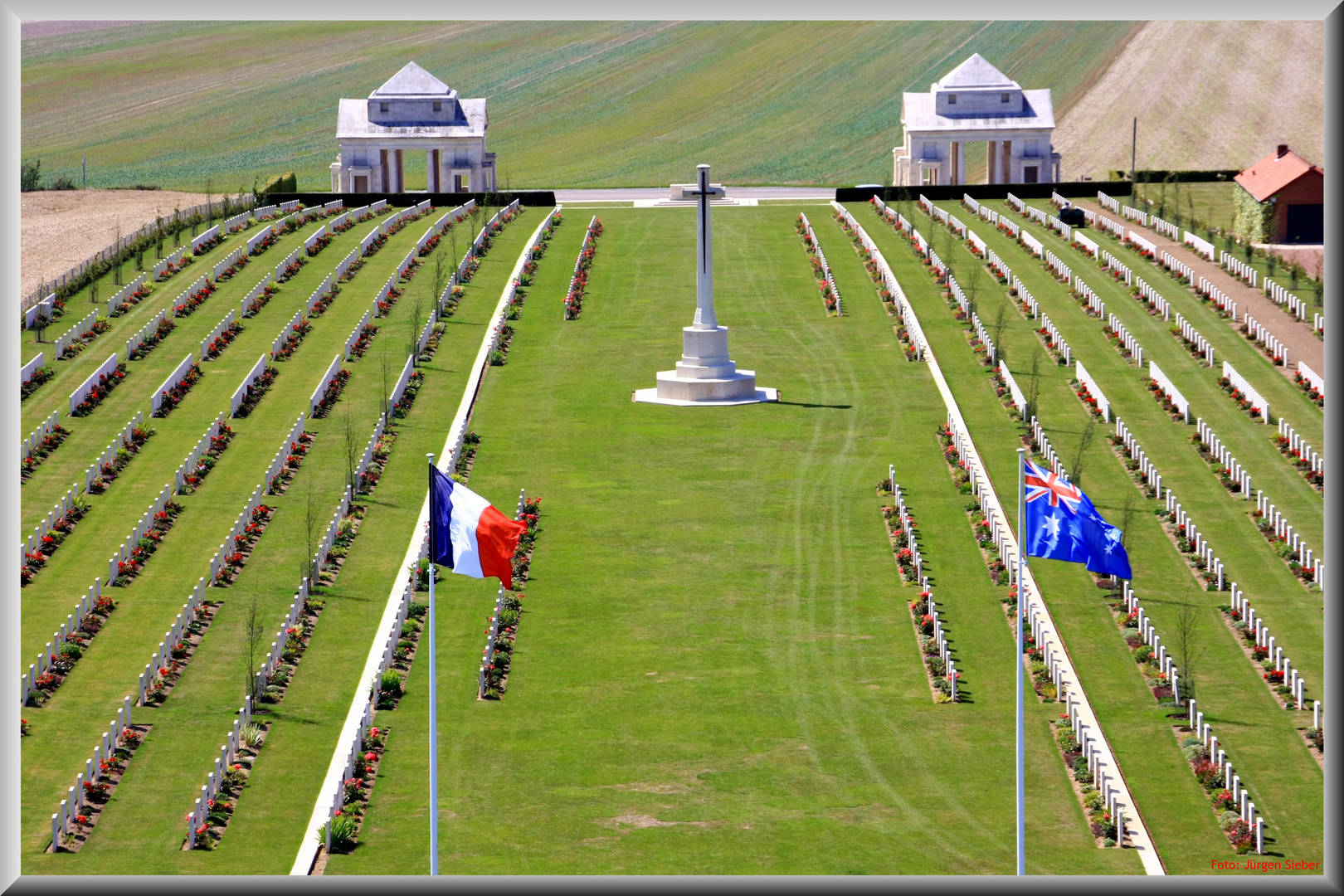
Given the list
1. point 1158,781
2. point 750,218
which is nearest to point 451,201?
point 750,218

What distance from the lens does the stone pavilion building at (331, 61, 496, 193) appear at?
118m

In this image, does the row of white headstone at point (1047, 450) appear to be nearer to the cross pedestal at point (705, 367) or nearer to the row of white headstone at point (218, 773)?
the cross pedestal at point (705, 367)

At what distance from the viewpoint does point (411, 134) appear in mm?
118875

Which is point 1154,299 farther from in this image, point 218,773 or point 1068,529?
point 218,773

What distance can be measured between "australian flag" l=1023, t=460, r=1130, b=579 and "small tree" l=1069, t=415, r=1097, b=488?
2121 centimetres

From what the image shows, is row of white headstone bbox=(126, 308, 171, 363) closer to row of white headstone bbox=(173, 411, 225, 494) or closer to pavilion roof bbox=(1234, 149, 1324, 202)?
row of white headstone bbox=(173, 411, 225, 494)

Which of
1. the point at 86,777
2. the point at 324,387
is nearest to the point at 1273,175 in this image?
the point at 324,387

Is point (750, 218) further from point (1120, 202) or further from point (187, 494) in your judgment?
point (187, 494)

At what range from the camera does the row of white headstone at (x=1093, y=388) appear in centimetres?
5756

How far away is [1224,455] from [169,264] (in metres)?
47.0

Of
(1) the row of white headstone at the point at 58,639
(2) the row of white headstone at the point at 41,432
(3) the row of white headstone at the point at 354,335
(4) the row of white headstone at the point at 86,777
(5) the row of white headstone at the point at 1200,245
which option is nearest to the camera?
(4) the row of white headstone at the point at 86,777

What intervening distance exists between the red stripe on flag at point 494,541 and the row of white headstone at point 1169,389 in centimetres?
3350

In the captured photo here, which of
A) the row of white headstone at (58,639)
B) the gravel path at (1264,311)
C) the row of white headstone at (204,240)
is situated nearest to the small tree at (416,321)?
the row of white headstone at (204,240)

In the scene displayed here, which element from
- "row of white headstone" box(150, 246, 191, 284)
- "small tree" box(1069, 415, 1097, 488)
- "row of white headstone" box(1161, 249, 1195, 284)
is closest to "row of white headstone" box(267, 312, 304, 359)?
"row of white headstone" box(150, 246, 191, 284)
